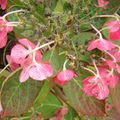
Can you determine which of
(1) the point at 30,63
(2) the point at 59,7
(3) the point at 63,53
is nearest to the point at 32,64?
(1) the point at 30,63

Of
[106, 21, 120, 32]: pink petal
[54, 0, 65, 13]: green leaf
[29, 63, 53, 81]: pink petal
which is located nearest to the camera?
[29, 63, 53, 81]: pink petal

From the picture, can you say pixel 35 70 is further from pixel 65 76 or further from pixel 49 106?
pixel 49 106

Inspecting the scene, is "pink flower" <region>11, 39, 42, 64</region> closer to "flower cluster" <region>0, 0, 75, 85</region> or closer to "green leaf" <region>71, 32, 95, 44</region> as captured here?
"flower cluster" <region>0, 0, 75, 85</region>

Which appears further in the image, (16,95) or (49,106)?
(49,106)

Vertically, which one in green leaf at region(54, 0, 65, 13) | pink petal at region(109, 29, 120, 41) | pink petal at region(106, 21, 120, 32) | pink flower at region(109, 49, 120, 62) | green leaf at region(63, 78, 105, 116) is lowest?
green leaf at region(63, 78, 105, 116)

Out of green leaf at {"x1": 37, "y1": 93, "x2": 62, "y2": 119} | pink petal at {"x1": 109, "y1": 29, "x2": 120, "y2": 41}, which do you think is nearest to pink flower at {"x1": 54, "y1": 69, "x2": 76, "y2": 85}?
pink petal at {"x1": 109, "y1": 29, "x2": 120, "y2": 41}

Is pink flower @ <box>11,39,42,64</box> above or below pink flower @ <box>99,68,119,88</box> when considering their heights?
above

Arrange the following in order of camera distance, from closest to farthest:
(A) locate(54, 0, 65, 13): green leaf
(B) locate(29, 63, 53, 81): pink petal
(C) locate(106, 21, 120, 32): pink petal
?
(B) locate(29, 63, 53, 81): pink petal, (C) locate(106, 21, 120, 32): pink petal, (A) locate(54, 0, 65, 13): green leaf

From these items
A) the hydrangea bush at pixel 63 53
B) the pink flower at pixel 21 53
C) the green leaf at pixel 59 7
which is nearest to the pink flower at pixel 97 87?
the hydrangea bush at pixel 63 53
